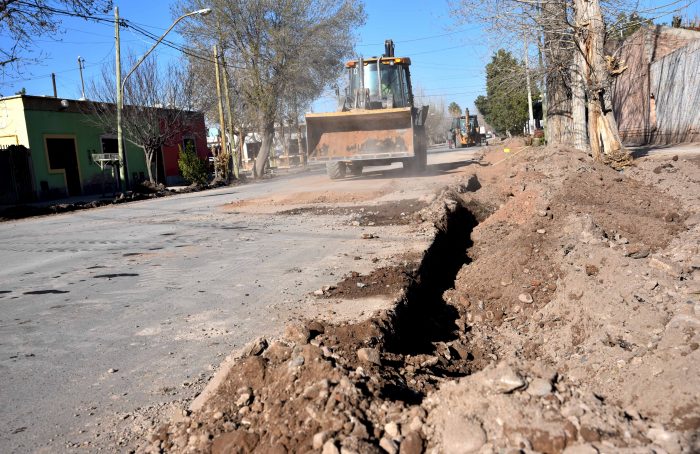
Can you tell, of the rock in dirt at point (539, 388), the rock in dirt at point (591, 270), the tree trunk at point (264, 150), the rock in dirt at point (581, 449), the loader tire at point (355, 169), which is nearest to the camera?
the rock in dirt at point (581, 449)

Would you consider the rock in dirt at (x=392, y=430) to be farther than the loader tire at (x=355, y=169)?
No

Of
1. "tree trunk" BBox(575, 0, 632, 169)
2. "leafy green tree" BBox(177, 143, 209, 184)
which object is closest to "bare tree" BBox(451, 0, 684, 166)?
"tree trunk" BBox(575, 0, 632, 169)

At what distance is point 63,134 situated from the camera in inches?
1010

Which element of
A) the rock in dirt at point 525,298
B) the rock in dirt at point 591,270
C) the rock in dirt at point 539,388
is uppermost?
the rock in dirt at point 539,388

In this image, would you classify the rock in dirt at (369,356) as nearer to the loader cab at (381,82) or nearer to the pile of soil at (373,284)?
the pile of soil at (373,284)

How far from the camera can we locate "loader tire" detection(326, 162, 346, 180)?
61.1ft

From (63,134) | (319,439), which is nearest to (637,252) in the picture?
(319,439)

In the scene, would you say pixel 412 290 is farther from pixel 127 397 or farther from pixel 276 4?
pixel 276 4

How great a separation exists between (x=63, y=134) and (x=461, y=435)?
27364 millimetres

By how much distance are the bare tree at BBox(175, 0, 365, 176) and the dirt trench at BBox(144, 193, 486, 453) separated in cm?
2812

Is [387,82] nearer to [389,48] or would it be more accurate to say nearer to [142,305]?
[389,48]

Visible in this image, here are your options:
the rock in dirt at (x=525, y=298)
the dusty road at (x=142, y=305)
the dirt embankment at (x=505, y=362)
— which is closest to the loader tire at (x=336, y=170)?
the dusty road at (x=142, y=305)

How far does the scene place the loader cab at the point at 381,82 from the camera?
1747cm

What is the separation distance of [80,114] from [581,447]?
28.9 meters
